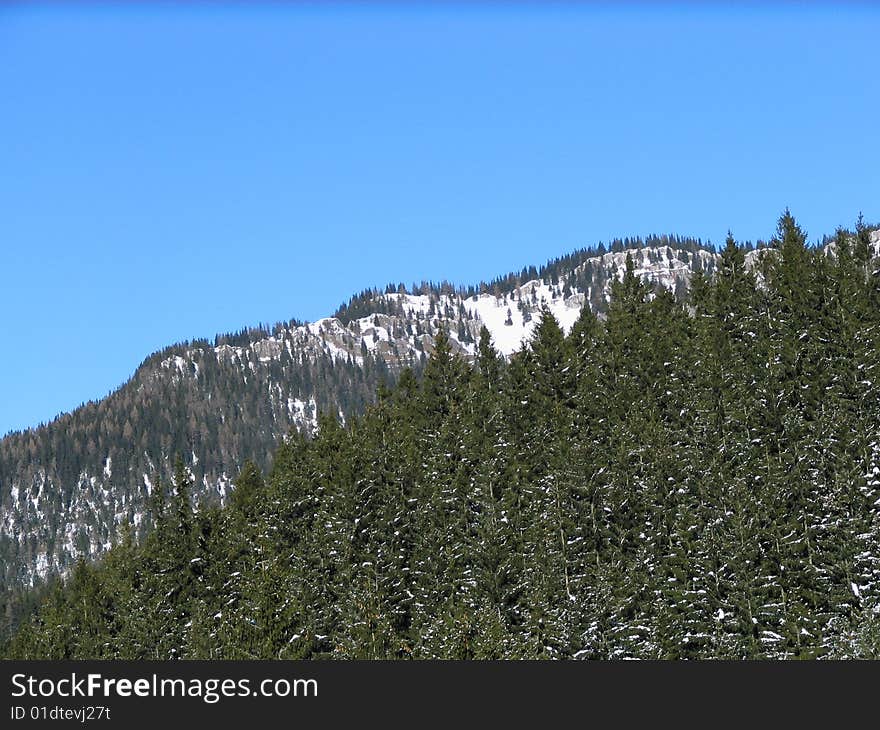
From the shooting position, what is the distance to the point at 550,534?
207 feet

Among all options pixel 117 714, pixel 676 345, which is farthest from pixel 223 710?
pixel 676 345

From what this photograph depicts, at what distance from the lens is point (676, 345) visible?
8100 centimetres

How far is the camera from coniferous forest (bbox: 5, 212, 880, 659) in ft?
170

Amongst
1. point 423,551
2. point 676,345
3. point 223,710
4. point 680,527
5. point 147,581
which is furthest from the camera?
point 676,345

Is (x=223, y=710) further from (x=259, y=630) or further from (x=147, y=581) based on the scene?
(x=147, y=581)

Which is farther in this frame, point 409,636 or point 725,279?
point 725,279

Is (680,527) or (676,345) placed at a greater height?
(676,345)

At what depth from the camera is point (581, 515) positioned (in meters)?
64.0

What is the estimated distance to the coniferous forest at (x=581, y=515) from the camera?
5188 centimetres

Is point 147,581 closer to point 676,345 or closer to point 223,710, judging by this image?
point 676,345

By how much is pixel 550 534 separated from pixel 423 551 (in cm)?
782

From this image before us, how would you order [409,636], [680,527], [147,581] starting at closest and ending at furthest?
[680,527]
[409,636]
[147,581]

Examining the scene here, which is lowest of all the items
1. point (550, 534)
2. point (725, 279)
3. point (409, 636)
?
point (409, 636)

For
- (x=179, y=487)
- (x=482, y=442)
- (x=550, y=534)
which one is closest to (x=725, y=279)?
(x=482, y=442)
